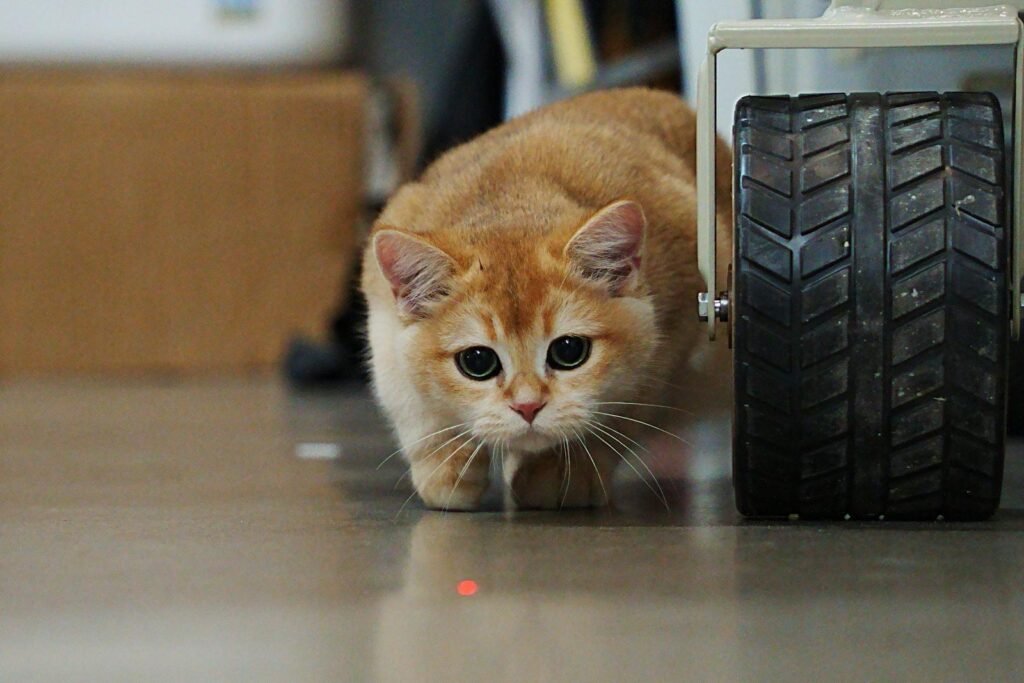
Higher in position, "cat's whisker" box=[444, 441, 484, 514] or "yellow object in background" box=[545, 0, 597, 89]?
"yellow object in background" box=[545, 0, 597, 89]

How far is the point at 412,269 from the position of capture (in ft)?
5.86

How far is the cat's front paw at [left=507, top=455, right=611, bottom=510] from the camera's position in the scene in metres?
1.79

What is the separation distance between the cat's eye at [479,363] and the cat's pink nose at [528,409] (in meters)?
0.08

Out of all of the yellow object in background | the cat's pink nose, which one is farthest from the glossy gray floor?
the yellow object in background

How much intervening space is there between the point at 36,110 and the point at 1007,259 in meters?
3.83

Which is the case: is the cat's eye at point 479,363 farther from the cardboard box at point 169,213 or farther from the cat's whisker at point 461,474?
the cardboard box at point 169,213

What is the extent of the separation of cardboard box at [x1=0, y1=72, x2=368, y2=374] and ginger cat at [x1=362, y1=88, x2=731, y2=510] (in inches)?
103

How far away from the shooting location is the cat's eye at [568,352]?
1.74m

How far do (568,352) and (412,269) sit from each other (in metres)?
0.24

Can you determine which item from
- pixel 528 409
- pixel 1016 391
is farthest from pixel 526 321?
pixel 1016 391

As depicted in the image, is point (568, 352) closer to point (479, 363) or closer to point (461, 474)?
point (479, 363)

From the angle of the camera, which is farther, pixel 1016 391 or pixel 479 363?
pixel 1016 391

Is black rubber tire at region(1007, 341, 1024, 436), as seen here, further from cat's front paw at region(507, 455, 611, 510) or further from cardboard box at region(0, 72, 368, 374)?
cardboard box at region(0, 72, 368, 374)

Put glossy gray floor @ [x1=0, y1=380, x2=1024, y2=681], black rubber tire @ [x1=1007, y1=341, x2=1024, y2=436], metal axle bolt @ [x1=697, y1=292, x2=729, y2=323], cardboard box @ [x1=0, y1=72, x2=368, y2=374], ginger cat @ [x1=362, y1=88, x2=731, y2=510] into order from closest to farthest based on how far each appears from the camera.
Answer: glossy gray floor @ [x1=0, y1=380, x2=1024, y2=681] < metal axle bolt @ [x1=697, y1=292, x2=729, y2=323] < ginger cat @ [x1=362, y1=88, x2=731, y2=510] < black rubber tire @ [x1=1007, y1=341, x2=1024, y2=436] < cardboard box @ [x1=0, y1=72, x2=368, y2=374]
